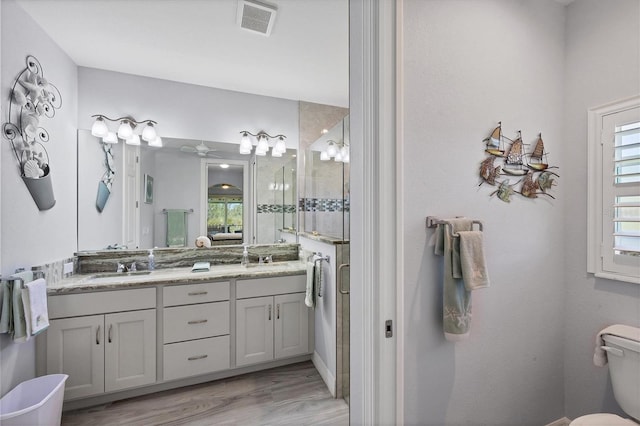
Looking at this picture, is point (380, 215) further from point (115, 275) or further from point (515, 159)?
point (115, 275)

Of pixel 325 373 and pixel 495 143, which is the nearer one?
pixel 495 143

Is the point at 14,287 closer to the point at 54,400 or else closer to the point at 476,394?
the point at 54,400

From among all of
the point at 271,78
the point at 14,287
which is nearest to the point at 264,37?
the point at 271,78

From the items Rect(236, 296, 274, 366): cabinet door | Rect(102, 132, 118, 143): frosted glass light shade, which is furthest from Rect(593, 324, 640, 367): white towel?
Rect(102, 132, 118, 143): frosted glass light shade

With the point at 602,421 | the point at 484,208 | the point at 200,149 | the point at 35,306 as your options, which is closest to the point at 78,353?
the point at 35,306

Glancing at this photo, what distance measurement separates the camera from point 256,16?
1.70 meters

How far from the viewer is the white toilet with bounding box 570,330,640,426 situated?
1141mm

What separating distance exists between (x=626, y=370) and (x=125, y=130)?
359 cm

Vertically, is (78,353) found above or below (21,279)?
below

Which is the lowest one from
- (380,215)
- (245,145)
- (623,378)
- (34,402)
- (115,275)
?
(34,402)

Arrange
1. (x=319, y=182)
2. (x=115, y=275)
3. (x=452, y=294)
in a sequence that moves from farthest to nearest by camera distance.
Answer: (x=319, y=182) → (x=115, y=275) → (x=452, y=294)

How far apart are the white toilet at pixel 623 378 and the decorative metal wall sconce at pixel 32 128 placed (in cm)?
322

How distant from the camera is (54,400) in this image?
1.52 m

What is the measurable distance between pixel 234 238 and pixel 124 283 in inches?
40.9
